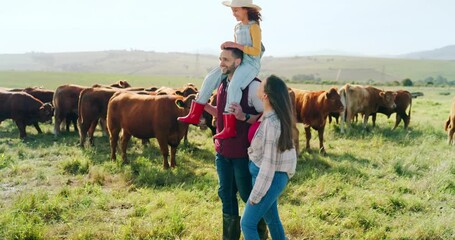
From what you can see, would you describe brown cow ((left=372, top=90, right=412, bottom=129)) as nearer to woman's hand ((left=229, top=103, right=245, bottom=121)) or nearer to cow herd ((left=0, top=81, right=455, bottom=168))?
cow herd ((left=0, top=81, right=455, bottom=168))

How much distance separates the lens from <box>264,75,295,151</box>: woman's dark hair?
12.0 ft

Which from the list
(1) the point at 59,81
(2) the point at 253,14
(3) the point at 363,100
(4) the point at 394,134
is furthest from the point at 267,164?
Answer: (1) the point at 59,81

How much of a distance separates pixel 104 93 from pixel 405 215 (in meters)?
8.36

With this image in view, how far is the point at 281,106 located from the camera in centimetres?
367

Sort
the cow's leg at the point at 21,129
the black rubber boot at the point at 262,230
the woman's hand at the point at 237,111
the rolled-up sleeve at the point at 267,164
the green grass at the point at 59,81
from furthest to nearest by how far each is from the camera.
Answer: the green grass at the point at 59,81, the cow's leg at the point at 21,129, the black rubber boot at the point at 262,230, the woman's hand at the point at 237,111, the rolled-up sleeve at the point at 267,164

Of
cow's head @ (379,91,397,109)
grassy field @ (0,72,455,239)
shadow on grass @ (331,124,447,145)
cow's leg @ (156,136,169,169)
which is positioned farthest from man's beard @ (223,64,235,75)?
cow's head @ (379,91,397,109)

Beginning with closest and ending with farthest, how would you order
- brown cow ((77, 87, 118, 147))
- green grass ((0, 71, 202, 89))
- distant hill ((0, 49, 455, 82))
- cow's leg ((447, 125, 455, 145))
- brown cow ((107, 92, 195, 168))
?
brown cow ((107, 92, 195, 168)) < brown cow ((77, 87, 118, 147)) < cow's leg ((447, 125, 455, 145)) < green grass ((0, 71, 202, 89)) < distant hill ((0, 49, 455, 82))

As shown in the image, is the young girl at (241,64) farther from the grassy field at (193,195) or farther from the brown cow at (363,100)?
the brown cow at (363,100)

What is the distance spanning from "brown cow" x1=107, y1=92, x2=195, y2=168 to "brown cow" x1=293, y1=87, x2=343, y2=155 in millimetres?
3988

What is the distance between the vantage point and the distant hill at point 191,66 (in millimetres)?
110562

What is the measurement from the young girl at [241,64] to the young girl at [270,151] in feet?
1.21

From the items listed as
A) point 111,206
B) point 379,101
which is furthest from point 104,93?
point 379,101

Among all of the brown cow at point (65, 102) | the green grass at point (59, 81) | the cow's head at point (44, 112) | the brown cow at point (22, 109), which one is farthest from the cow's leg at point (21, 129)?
the green grass at point (59, 81)

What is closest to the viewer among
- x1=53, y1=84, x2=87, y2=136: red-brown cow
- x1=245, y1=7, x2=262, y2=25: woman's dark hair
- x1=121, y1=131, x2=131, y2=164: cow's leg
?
x1=245, y1=7, x2=262, y2=25: woman's dark hair
